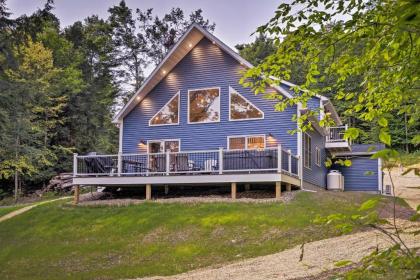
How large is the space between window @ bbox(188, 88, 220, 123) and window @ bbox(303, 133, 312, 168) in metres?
3.81

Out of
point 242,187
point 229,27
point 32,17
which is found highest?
point 229,27

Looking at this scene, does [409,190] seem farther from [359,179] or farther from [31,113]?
[31,113]

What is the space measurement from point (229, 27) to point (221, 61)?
98.7 feet

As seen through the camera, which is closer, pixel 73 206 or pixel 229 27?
pixel 73 206

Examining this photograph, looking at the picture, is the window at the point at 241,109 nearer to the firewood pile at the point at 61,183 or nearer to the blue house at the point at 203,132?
the blue house at the point at 203,132

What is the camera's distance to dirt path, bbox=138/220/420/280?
920 cm

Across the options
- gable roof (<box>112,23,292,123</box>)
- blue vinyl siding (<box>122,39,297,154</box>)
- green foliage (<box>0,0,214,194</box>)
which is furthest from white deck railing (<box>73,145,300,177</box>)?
green foliage (<box>0,0,214,194</box>)

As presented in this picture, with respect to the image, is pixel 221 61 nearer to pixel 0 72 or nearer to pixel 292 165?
pixel 292 165

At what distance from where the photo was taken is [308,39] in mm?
4508

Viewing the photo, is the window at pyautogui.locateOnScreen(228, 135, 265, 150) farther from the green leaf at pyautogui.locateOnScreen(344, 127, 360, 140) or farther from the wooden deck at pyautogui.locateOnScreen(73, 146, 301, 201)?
the green leaf at pyautogui.locateOnScreen(344, 127, 360, 140)

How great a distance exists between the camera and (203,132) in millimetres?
20094

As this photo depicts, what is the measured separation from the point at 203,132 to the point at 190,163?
2.48 m

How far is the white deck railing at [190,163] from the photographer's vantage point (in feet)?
54.5

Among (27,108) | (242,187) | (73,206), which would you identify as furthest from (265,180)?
(27,108)
